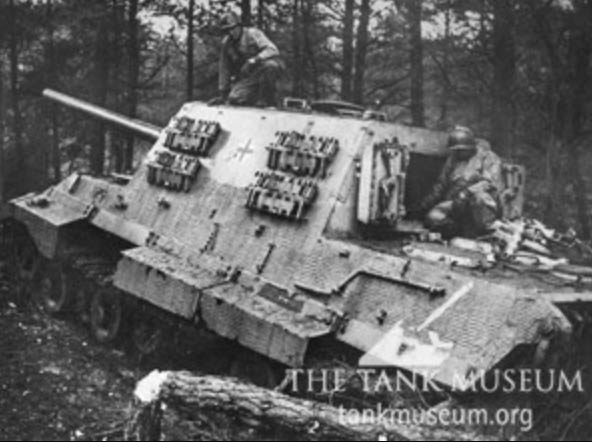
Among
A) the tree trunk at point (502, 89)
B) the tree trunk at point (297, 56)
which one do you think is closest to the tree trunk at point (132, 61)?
the tree trunk at point (297, 56)

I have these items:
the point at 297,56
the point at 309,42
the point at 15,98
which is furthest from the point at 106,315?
the point at 309,42

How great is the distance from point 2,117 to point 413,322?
688 inches

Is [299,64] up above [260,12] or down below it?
below

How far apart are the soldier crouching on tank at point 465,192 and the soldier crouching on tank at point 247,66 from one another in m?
2.86

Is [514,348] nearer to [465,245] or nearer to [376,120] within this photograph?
[465,245]

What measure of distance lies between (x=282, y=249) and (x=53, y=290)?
14.3 ft

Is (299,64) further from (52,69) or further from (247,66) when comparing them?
(247,66)

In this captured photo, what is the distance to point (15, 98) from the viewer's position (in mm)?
20641

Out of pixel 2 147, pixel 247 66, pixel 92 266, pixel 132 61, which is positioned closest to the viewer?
pixel 92 266

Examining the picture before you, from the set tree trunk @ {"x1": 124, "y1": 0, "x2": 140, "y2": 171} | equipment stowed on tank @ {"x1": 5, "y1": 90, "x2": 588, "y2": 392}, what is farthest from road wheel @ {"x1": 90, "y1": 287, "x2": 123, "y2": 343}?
tree trunk @ {"x1": 124, "y1": 0, "x2": 140, "y2": 171}

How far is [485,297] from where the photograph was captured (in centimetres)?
630

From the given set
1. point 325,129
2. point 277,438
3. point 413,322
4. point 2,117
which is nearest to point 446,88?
point 2,117

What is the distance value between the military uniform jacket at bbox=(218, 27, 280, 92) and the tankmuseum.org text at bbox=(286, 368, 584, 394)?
5189mm

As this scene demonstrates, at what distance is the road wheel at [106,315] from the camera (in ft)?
32.2
